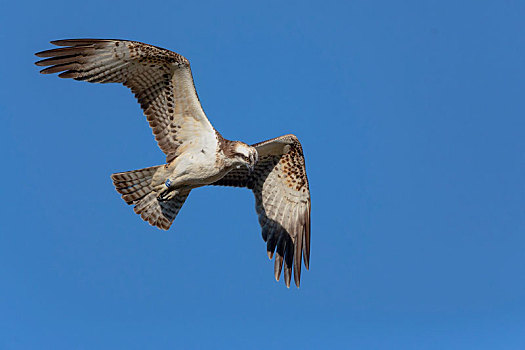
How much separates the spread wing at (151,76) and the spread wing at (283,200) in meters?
1.58

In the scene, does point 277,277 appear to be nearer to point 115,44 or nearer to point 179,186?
point 179,186

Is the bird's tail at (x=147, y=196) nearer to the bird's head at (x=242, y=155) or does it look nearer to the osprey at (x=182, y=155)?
the osprey at (x=182, y=155)

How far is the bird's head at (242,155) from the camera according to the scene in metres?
10.9

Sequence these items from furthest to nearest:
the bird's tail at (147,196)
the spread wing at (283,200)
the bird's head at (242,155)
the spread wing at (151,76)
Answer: the spread wing at (283,200) < the bird's tail at (147,196) < the bird's head at (242,155) < the spread wing at (151,76)

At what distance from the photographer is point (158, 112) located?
11273mm

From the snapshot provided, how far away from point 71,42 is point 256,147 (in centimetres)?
340

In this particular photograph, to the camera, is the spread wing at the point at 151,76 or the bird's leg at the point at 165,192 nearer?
the spread wing at the point at 151,76

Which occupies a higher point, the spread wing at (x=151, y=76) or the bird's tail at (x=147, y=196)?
the spread wing at (x=151, y=76)

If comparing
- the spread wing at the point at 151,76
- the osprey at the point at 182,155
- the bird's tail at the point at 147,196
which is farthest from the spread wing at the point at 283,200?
the spread wing at the point at 151,76

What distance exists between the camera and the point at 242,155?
430 inches

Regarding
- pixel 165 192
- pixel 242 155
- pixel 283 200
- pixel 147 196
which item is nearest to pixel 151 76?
pixel 242 155

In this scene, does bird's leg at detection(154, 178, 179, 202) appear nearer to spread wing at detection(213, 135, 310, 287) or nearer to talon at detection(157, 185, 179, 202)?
talon at detection(157, 185, 179, 202)

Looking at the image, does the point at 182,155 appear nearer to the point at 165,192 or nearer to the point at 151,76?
the point at 165,192

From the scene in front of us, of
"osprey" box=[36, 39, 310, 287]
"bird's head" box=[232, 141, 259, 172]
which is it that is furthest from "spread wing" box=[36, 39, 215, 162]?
"bird's head" box=[232, 141, 259, 172]
